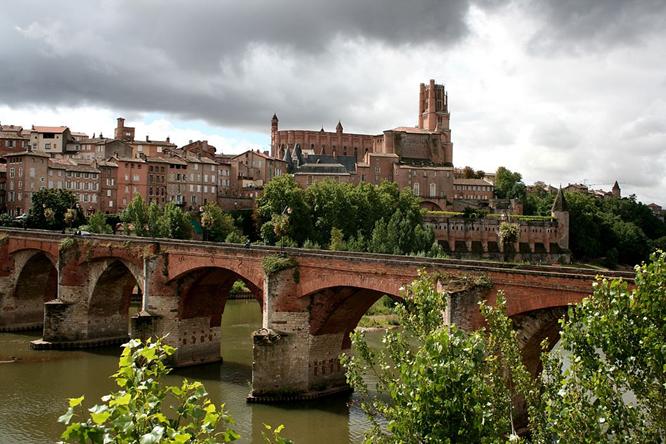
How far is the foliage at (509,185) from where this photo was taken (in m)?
130

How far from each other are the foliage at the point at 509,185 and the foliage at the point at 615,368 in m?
118

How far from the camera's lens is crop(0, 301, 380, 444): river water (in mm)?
26781

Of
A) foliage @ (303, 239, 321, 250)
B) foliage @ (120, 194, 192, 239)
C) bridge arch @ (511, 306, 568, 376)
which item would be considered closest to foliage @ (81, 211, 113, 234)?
foliage @ (120, 194, 192, 239)

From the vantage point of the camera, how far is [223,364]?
37.8m

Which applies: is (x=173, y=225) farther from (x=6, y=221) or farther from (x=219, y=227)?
(x=6, y=221)

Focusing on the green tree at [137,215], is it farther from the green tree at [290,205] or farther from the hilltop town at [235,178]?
the green tree at [290,205]

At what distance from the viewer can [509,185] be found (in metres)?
134

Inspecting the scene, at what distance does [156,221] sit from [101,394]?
51830mm

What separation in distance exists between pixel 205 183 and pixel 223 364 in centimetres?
6970

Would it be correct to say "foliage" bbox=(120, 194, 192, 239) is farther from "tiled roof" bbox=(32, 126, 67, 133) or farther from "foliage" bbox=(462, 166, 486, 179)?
"foliage" bbox=(462, 166, 486, 179)

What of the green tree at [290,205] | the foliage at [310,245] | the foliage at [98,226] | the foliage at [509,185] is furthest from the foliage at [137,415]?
the foliage at [509,185]

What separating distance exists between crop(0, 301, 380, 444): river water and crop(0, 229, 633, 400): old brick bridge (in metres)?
1.21

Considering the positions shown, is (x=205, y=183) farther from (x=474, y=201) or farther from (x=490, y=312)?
(x=490, y=312)

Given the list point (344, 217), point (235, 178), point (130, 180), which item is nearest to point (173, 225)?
point (130, 180)
